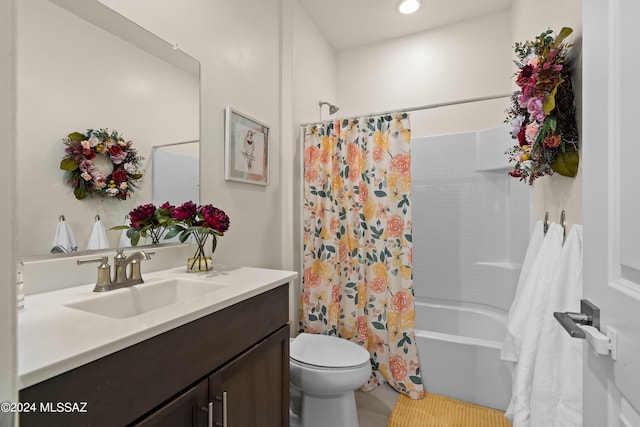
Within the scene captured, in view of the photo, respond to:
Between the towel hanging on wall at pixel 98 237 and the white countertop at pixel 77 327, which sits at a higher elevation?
the towel hanging on wall at pixel 98 237

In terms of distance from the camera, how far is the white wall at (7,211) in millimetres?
391

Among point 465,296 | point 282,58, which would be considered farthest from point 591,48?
point 465,296

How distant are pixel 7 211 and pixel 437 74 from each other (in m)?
2.97

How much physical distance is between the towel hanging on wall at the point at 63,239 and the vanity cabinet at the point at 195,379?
0.55m

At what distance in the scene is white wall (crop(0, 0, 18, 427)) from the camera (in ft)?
1.28

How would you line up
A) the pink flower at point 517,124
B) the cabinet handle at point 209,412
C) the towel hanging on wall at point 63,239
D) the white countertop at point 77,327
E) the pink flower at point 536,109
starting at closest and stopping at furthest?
1. the white countertop at point 77,327
2. the cabinet handle at point 209,412
3. the towel hanging on wall at point 63,239
4. the pink flower at point 536,109
5. the pink flower at point 517,124

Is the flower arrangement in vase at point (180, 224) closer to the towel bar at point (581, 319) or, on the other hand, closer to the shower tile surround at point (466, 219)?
the towel bar at point (581, 319)

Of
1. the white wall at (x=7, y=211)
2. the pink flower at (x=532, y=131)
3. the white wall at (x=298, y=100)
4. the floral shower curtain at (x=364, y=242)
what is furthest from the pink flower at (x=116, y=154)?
the pink flower at (x=532, y=131)

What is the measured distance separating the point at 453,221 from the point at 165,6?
242cm

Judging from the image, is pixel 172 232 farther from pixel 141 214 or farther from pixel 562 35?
pixel 562 35

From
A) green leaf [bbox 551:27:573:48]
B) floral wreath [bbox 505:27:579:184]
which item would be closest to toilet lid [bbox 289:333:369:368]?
floral wreath [bbox 505:27:579:184]

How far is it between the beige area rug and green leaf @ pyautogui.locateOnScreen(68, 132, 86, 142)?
6.48ft

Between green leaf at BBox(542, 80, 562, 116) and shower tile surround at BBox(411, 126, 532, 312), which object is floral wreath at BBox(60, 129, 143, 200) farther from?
shower tile surround at BBox(411, 126, 532, 312)

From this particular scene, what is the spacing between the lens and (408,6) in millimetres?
2320
